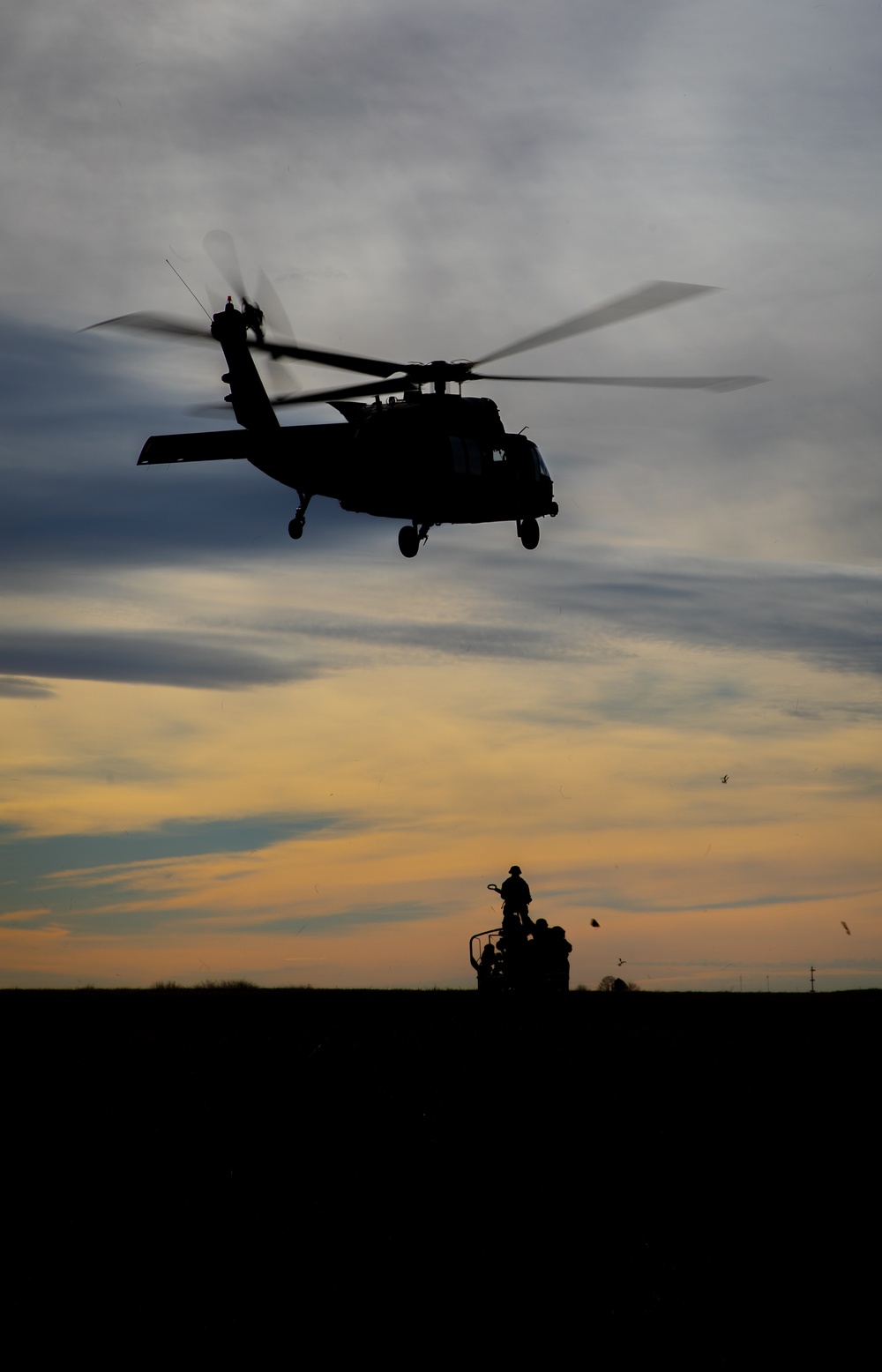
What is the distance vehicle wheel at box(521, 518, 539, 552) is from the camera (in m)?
24.5

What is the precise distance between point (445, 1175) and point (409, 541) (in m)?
14.9

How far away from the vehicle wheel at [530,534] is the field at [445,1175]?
9.67 m

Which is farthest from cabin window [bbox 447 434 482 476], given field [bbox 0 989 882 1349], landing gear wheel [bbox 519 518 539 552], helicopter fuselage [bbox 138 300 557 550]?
field [bbox 0 989 882 1349]

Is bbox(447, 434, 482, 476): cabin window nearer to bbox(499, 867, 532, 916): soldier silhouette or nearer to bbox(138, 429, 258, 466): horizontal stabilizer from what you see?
bbox(138, 429, 258, 466): horizontal stabilizer

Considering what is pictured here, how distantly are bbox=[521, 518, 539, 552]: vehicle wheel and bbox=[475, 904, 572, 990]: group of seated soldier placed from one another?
6.92 m

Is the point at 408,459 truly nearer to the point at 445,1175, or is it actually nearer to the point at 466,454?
the point at 466,454

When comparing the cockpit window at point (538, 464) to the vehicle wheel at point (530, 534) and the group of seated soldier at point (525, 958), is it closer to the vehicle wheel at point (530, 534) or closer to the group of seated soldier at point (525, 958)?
the vehicle wheel at point (530, 534)

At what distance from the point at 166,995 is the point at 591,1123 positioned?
1756cm

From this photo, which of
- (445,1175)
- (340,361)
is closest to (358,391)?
(340,361)

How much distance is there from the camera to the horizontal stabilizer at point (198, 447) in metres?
23.3

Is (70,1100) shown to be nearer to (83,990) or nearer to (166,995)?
(166,995)

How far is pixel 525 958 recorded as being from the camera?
73.0 feet

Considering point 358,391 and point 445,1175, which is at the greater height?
point 358,391

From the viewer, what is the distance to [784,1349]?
7395mm
